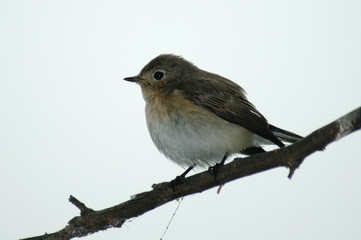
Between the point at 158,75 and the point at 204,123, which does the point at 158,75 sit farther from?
the point at 204,123

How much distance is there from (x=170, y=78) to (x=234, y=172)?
333 centimetres

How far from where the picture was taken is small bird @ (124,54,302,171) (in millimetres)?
7090

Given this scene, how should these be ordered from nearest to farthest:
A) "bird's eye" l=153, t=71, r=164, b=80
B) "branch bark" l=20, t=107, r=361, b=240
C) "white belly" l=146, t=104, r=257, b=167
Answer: "branch bark" l=20, t=107, r=361, b=240, "white belly" l=146, t=104, r=257, b=167, "bird's eye" l=153, t=71, r=164, b=80

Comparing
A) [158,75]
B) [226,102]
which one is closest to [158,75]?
[158,75]

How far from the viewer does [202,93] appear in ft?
25.1

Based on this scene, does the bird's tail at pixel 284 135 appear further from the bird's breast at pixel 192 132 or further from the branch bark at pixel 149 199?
the branch bark at pixel 149 199

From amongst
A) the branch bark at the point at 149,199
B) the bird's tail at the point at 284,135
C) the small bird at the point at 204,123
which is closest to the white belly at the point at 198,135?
the small bird at the point at 204,123

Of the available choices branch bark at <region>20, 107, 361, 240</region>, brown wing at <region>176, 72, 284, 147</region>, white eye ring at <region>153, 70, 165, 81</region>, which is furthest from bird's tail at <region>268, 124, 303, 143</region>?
white eye ring at <region>153, 70, 165, 81</region>

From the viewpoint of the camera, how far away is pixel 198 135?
23.1 ft

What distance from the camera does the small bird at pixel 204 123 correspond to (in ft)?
23.3

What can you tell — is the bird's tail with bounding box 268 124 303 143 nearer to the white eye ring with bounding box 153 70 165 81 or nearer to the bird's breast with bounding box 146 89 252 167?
the bird's breast with bounding box 146 89 252 167

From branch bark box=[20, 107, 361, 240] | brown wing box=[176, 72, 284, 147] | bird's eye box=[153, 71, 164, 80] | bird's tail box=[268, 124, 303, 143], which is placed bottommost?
branch bark box=[20, 107, 361, 240]

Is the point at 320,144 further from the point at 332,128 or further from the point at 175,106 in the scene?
the point at 175,106

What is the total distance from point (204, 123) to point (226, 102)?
0.78 m
